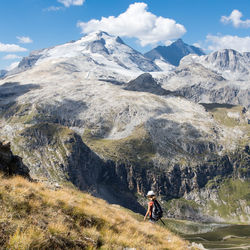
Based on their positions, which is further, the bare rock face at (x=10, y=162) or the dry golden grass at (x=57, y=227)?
the bare rock face at (x=10, y=162)

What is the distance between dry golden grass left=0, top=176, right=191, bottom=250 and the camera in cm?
960

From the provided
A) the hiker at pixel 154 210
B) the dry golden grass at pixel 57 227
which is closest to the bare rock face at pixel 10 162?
the dry golden grass at pixel 57 227

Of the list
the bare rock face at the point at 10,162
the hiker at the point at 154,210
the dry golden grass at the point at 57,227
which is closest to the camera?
the dry golden grass at the point at 57,227

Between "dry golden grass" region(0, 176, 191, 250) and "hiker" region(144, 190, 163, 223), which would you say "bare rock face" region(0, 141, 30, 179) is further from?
"hiker" region(144, 190, 163, 223)

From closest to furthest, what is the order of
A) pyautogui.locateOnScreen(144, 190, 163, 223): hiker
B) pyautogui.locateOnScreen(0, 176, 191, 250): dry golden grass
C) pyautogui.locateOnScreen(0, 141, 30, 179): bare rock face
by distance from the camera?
pyautogui.locateOnScreen(0, 176, 191, 250): dry golden grass
pyautogui.locateOnScreen(144, 190, 163, 223): hiker
pyautogui.locateOnScreen(0, 141, 30, 179): bare rock face

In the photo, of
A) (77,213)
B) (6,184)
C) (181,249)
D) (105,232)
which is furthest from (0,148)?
(181,249)

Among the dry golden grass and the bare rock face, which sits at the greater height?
the bare rock face

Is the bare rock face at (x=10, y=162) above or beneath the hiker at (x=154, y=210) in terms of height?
above

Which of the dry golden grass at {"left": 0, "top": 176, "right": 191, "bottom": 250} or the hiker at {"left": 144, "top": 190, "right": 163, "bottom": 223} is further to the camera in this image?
the hiker at {"left": 144, "top": 190, "right": 163, "bottom": 223}

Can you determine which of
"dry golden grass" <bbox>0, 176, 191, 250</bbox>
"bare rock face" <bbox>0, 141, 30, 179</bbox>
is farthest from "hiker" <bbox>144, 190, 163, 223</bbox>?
"bare rock face" <bbox>0, 141, 30, 179</bbox>

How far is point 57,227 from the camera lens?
1155 centimetres

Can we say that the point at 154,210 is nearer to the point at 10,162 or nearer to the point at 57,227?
the point at 57,227

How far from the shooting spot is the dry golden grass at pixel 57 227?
9602 mm

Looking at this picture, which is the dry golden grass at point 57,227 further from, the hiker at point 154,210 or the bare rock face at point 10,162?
the bare rock face at point 10,162
